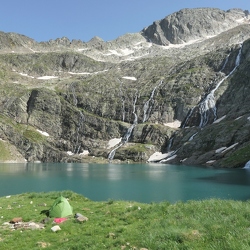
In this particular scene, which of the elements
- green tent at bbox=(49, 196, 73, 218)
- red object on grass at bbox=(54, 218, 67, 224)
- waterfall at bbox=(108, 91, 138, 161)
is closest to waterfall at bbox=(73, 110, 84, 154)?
waterfall at bbox=(108, 91, 138, 161)

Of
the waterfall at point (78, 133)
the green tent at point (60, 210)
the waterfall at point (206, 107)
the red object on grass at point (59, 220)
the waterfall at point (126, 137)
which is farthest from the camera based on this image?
the waterfall at point (78, 133)

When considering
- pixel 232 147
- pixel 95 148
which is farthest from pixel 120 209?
pixel 95 148

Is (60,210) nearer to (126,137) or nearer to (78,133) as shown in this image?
(126,137)

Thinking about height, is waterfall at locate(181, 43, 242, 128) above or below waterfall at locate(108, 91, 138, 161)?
above

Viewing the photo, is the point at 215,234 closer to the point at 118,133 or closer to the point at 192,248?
the point at 192,248

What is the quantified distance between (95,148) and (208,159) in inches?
3347

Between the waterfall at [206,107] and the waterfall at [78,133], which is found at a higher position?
the waterfall at [206,107]

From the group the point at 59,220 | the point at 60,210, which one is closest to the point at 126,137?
the point at 60,210

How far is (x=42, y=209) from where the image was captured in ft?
78.5

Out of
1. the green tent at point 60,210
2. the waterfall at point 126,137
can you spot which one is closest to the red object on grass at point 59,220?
the green tent at point 60,210

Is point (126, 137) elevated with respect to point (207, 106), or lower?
lower

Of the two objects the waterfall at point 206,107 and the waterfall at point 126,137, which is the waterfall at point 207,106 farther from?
the waterfall at point 126,137

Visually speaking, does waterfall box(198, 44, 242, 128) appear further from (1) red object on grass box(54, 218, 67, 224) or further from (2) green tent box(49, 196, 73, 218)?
(1) red object on grass box(54, 218, 67, 224)

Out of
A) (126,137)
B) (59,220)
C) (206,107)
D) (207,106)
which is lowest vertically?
(59,220)
